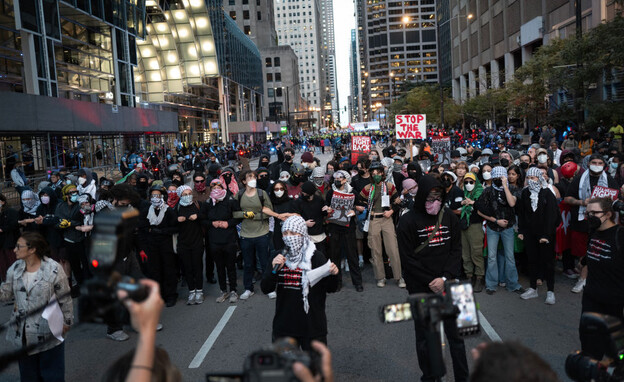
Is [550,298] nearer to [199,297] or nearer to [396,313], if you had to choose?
[199,297]

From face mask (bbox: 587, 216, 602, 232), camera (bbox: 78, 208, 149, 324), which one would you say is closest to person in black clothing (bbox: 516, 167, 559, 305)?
face mask (bbox: 587, 216, 602, 232)

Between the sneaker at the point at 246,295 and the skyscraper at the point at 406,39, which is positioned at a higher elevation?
the skyscraper at the point at 406,39

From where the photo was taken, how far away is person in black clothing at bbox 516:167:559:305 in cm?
743

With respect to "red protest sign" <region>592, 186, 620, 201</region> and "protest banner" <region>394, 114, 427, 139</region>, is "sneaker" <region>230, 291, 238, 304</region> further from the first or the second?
"protest banner" <region>394, 114, 427, 139</region>

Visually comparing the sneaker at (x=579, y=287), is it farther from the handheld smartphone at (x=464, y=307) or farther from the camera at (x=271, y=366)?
the camera at (x=271, y=366)

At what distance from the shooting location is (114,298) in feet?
7.25

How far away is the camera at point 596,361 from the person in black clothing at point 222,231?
5.95m

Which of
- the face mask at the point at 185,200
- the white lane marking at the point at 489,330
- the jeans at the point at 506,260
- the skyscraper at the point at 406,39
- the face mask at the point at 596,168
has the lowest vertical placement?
the white lane marking at the point at 489,330

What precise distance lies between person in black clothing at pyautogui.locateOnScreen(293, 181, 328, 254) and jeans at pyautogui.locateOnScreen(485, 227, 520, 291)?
2.62 metres

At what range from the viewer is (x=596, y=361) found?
2.94 meters

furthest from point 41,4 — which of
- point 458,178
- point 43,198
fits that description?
point 458,178

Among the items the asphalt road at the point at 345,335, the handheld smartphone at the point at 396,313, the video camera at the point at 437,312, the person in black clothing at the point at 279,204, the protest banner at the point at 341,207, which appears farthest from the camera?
the person in black clothing at the point at 279,204

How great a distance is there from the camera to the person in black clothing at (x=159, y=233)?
802cm

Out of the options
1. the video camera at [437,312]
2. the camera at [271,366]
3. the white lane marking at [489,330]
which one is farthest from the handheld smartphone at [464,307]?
the white lane marking at [489,330]
